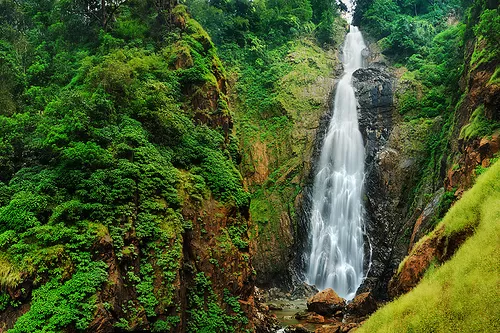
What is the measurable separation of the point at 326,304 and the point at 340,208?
882cm

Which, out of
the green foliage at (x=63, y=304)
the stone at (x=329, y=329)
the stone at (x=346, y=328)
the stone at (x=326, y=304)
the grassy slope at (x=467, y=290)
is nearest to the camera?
the grassy slope at (x=467, y=290)

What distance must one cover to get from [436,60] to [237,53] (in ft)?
60.1

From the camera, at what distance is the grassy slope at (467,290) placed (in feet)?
23.8

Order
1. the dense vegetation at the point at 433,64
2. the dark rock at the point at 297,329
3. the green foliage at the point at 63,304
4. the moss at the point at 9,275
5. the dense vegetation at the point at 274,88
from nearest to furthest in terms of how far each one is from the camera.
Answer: the green foliage at the point at 63,304
the moss at the point at 9,275
the dark rock at the point at 297,329
the dense vegetation at the point at 433,64
the dense vegetation at the point at 274,88

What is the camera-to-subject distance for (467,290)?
25.4 feet

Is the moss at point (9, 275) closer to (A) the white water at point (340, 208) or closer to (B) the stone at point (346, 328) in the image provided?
(B) the stone at point (346, 328)

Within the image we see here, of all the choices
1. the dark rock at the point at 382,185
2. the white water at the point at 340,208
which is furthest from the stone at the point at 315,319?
the dark rock at the point at 382,185

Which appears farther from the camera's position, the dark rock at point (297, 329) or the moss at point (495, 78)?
the moss at point (495, 78)

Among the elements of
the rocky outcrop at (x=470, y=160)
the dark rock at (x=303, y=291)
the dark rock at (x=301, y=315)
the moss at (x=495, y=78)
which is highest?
the moss at (x=495, y=78)

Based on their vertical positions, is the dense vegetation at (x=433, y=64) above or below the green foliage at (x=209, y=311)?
above

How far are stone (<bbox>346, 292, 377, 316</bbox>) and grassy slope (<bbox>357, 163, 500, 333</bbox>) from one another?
8185 mm

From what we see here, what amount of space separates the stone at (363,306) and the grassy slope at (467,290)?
8.18 metres

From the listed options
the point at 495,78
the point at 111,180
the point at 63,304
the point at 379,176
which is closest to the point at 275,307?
the point at 379,176

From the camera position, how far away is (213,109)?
18.8m
